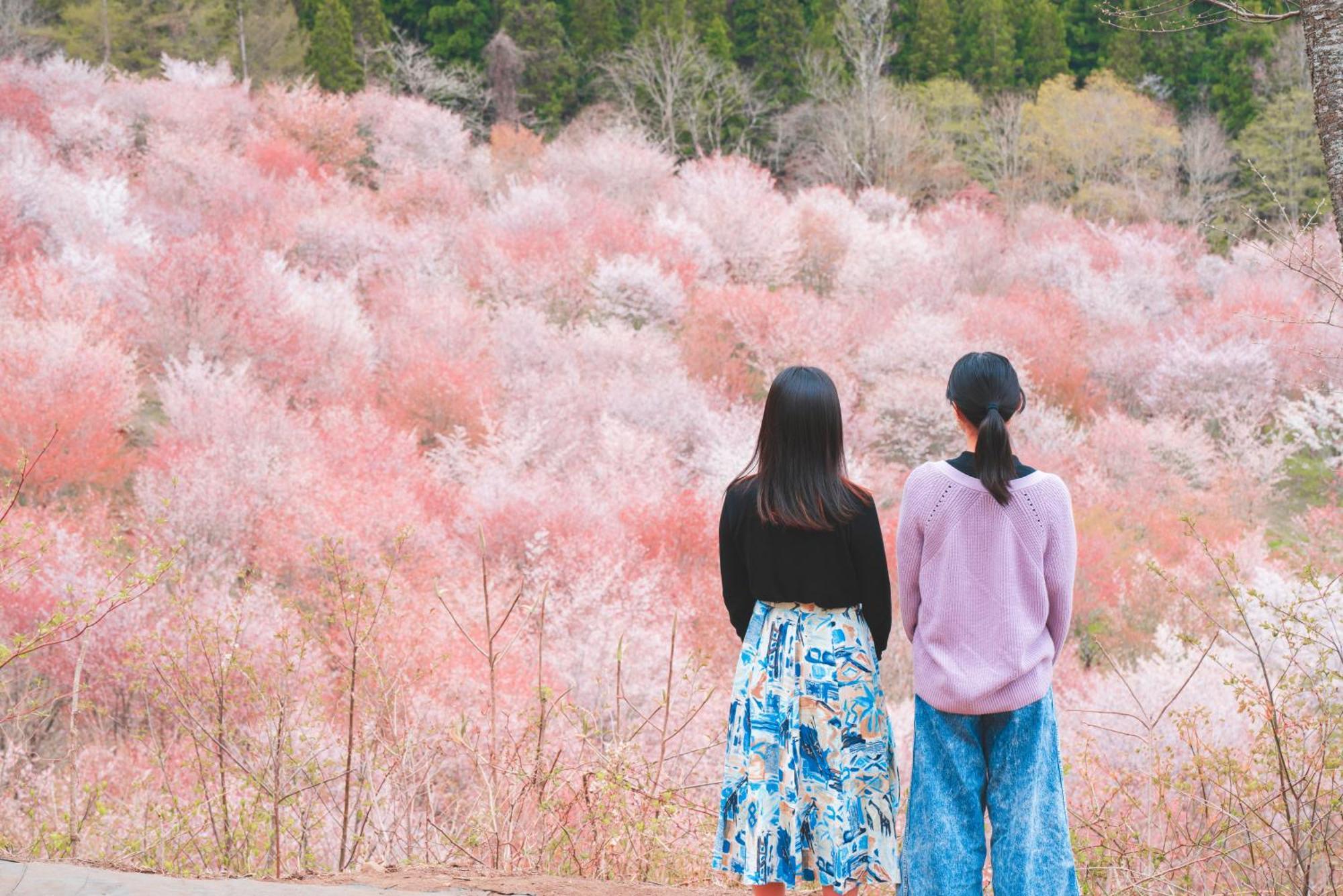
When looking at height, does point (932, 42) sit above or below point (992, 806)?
above

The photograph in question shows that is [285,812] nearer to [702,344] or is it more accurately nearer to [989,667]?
[989,667]

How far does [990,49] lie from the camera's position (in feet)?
113

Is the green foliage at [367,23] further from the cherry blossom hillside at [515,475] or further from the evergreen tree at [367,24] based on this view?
the cherry blossom hillside at [515,475]

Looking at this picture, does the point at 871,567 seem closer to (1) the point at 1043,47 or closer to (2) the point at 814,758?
(2) the point at 814,758

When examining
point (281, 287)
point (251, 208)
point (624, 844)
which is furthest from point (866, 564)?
point (251, 208)

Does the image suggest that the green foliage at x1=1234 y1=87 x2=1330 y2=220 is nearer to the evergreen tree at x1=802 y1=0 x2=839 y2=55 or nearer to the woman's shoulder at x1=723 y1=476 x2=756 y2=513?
the evergreen tree at x1=802 y1=0 x2=839 y2=55

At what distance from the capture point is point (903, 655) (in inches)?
402

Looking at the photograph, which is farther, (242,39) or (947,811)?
(242,39)

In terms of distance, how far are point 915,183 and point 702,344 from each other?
16223 mm

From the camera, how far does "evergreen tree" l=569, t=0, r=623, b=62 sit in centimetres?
3409

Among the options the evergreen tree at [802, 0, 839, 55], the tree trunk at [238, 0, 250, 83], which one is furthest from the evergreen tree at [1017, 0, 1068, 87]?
the tree trunk at [238, 0, 250, 83]

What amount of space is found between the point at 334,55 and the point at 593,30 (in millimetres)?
8549

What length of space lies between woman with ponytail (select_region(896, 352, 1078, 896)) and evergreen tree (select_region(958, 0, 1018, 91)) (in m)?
35.2

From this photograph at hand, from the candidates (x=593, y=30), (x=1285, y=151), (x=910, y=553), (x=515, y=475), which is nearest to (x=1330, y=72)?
(x=910, y=553)
